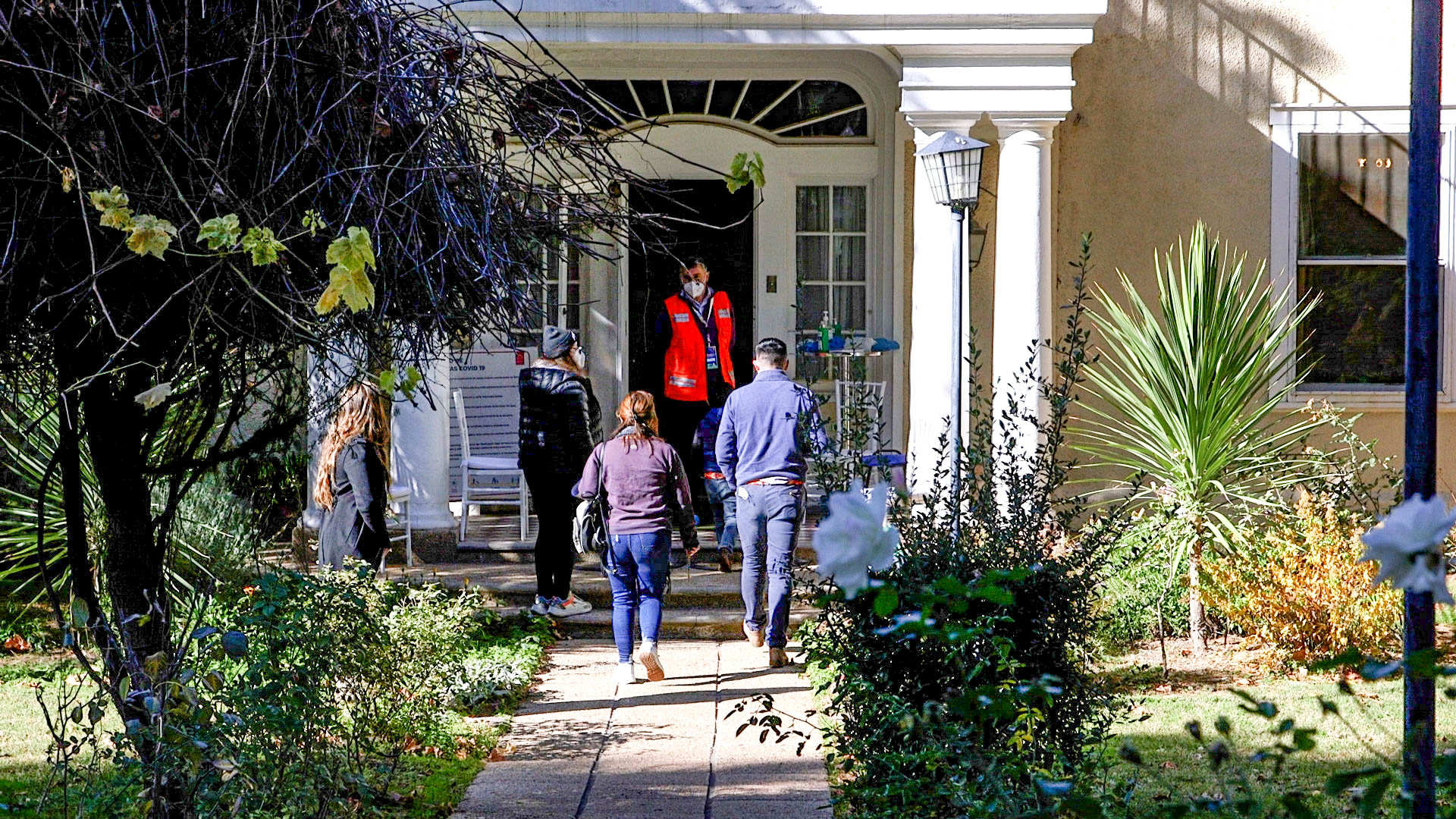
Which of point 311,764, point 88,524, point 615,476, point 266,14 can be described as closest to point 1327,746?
point 615,476

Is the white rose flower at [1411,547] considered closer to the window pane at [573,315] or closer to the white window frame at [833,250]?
the white window frame at [833,250]

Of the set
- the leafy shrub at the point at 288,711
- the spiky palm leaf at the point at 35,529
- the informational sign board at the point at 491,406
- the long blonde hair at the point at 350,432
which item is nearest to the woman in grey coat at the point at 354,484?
the long blonde hair at the point at 350,432

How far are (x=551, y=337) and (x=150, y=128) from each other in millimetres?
5530

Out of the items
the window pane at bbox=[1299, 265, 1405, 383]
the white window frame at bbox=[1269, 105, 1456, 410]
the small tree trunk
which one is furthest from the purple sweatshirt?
the window pane at bbox=[1299, 265, 1405, 383]

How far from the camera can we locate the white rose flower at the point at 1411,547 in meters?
1.69

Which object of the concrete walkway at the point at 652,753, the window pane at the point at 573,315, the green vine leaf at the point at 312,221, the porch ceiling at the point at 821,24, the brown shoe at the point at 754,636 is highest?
the porch ceiling at the point at 821,24

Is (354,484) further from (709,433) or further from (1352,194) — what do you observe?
(1352,194)

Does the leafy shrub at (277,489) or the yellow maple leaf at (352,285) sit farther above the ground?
the yellow maple leaf at (352,285)

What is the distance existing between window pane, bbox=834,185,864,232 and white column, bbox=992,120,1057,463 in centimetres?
222

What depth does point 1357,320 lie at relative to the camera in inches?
392

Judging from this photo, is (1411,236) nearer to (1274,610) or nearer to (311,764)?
(311,764)

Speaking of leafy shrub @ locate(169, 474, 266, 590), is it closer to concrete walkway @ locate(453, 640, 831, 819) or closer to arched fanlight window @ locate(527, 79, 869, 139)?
concrete walkway @ locate(453, 640, 831, 819)

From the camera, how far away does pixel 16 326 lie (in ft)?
9.32

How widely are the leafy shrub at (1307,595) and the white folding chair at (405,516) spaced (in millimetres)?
4965
